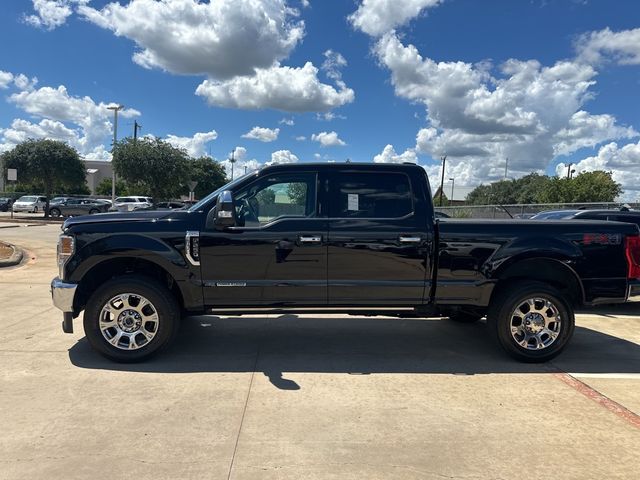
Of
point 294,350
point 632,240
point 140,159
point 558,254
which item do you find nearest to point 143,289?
point 294,350

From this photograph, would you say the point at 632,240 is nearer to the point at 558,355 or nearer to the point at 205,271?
the point at 558,355

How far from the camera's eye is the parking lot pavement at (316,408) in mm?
3205

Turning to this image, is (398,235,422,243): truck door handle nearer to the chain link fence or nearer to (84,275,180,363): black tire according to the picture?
(84,275,180,363): black tire

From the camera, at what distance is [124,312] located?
495cm

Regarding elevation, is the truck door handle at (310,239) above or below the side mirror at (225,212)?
below

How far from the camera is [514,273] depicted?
5.27 m

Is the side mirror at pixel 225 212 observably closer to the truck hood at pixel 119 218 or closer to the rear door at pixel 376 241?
the truck hood at pixel 119 218

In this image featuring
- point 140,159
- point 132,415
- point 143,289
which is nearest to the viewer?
point 132,415

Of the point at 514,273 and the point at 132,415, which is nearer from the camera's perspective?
the point at 132,415

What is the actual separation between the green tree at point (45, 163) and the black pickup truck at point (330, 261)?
107ft

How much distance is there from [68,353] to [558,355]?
17.2 feet

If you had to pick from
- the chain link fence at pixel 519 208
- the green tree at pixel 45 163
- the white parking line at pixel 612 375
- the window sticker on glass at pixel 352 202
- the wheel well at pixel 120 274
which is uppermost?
the green tree at pixel 45 163

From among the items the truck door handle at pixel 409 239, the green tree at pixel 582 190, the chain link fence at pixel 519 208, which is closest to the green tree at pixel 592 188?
the green tree at pixel 582 190

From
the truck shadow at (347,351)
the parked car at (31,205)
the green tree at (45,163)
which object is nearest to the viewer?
the truck shadow at (347,351)
